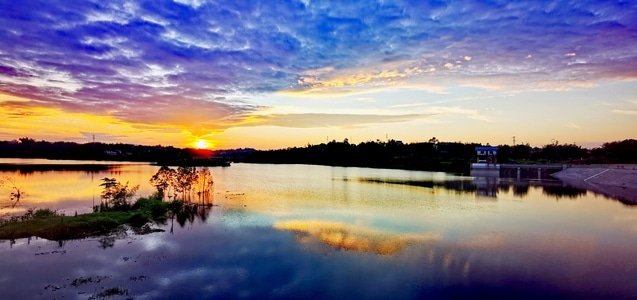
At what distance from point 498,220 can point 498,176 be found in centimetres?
6345

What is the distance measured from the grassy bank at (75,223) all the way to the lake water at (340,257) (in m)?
1.38

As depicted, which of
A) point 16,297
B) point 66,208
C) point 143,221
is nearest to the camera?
point 16,297

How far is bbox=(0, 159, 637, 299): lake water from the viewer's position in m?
15.1

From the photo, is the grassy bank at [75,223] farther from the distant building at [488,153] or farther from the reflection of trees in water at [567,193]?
the distant building at [488,153]

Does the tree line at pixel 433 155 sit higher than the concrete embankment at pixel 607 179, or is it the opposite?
the tree line at pixel 433 155

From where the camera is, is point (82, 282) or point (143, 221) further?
point (143, 221)

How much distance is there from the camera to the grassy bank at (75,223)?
23031mm

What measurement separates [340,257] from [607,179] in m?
68.1

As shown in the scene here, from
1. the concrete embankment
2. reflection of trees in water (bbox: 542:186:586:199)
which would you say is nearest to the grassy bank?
reflection of trees in water (bbox: 542:186:586:199)

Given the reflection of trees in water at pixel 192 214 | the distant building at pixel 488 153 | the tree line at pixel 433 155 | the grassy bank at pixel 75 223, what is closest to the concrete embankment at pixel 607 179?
the distant building at pixel 488 153

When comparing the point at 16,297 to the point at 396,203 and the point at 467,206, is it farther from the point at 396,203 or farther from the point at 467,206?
the point at 467,206

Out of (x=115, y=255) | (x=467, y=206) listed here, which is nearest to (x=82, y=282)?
(x=115, y=255)

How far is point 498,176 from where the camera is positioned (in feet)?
292

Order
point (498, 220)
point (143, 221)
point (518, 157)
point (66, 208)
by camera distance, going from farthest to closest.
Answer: point (518, 157) → point (66, 208) → point (498, 220) → point (143, 221)
